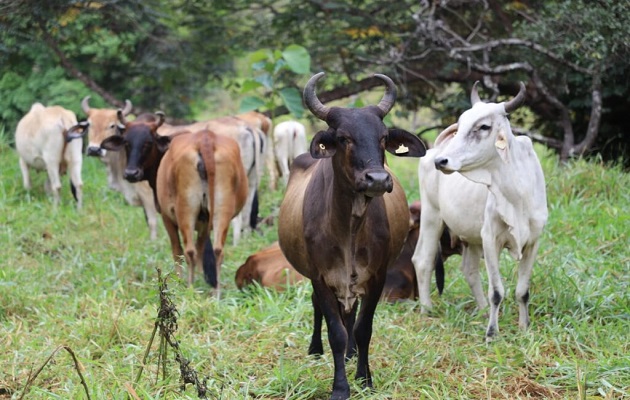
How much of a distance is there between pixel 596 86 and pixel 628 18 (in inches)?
66.6

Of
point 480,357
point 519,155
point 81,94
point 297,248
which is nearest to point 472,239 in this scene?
point 519,155

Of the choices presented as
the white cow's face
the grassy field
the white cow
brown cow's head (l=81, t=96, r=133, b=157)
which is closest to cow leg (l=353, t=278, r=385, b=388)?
the grassy field

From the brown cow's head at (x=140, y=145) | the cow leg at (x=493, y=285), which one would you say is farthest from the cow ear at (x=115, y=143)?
the cow leg at (x=493, y=285)

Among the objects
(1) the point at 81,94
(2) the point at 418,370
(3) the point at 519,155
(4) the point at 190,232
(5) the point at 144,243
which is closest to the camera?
(2) the point at 418,370

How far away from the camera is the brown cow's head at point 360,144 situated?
436cm

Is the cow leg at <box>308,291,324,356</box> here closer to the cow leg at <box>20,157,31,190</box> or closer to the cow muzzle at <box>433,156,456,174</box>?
the cow muzzle at <box>433,156,456,174</box>

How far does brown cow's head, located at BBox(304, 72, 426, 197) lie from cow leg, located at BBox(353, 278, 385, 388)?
28.0 inches

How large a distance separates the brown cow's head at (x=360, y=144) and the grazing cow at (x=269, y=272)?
2624 millimetres

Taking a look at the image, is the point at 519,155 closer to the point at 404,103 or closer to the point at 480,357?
the point at 480,357

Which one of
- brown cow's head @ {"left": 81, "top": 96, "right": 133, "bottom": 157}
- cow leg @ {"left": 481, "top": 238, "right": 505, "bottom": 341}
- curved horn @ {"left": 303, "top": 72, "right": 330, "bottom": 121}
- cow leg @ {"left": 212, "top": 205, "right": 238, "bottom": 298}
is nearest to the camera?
curved horn @ {"left": 303, "top": 72, "right": 330, "bottom": 121}

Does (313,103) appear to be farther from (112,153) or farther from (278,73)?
(278,73)

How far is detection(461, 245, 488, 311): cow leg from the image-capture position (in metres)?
6.75

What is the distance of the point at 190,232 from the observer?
748 cm

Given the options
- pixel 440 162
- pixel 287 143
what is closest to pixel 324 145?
pixel 440 162
